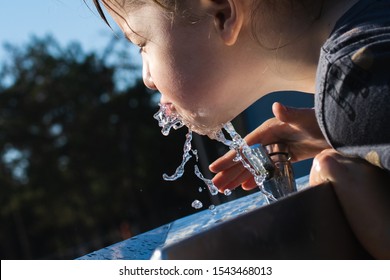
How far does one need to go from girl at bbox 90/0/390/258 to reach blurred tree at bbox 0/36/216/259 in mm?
4388

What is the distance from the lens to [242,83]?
0.79 metres

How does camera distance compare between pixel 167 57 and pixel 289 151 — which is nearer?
pixel 167 57

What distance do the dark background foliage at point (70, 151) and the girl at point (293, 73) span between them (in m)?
4.38

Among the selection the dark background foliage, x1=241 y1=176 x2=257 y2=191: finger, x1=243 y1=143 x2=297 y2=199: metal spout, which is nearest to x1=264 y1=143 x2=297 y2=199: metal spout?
x1=243 y1=143 x2=297 y2=199: metal spout

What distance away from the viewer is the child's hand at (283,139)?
87 centimetres

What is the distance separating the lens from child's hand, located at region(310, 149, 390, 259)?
49 centimetres

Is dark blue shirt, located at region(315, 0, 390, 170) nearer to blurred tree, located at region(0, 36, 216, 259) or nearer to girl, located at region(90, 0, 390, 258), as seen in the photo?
girl, located at region(90, 0, 390, 258)

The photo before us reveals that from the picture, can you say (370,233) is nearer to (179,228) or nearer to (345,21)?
(345,21)

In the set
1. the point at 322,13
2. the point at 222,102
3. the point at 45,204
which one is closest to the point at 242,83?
the point at 222,102

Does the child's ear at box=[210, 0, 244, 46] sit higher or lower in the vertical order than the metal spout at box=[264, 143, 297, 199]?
higher

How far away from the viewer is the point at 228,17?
0.74m

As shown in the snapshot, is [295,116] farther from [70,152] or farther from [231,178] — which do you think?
[70,152]

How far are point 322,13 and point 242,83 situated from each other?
15 cm

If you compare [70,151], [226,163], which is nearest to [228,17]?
[226,163]
